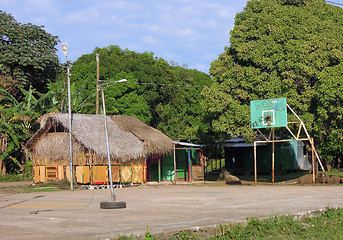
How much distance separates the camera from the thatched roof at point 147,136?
88.8 ft

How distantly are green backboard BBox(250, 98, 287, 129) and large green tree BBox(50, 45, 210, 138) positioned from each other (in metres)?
15.7

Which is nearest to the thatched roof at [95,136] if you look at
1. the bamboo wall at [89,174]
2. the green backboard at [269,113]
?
the bamboo wall at [89,174]

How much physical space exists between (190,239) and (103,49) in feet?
129

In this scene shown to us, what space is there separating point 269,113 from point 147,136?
26.4ft

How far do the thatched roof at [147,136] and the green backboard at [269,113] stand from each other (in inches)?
233

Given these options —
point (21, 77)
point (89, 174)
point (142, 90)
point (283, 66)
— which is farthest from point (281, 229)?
point (142, 90)

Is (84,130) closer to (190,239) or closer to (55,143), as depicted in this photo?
(55,143)

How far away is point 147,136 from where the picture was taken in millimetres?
27922

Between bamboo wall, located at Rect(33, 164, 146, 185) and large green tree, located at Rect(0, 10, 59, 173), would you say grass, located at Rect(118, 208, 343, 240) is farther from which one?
large green tree, located at Rect(0, 10, 59, 173)

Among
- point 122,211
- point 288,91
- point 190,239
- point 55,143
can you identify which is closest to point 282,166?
point 288,91

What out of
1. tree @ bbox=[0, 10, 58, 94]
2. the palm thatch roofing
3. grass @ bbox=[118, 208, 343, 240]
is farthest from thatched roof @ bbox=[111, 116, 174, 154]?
grass @ bbox=[118, 208, 343, 240]

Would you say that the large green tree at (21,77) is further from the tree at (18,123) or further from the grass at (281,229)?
the grass at (281,229)

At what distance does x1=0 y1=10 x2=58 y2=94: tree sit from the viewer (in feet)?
122

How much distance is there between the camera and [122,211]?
38.5ft
